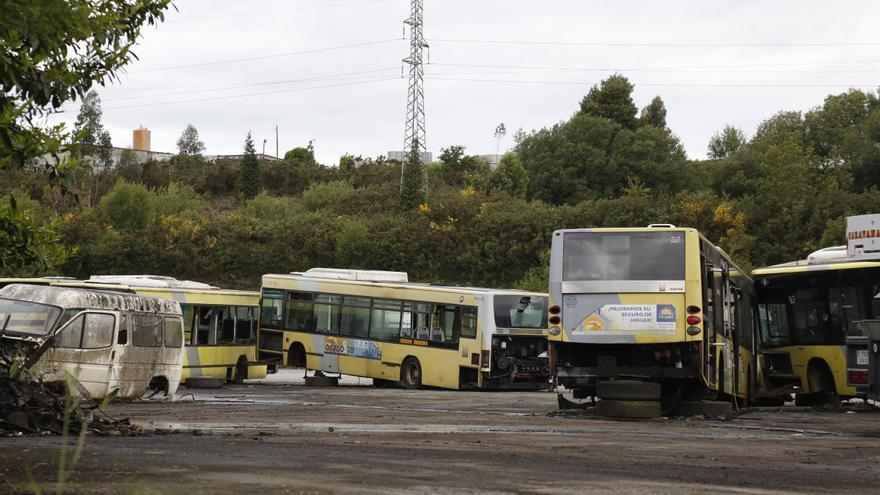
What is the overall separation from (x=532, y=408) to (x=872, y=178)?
2308 inches

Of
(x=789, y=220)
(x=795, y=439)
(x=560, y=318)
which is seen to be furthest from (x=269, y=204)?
(x=795, y=439)

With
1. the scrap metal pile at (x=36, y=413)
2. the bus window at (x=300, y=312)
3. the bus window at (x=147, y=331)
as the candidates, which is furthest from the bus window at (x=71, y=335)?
the bus window at (x=300, y=312)

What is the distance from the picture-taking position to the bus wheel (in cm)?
3525

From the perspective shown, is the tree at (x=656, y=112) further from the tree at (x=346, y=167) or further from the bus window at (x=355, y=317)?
the bus window at (x=355, y=317)

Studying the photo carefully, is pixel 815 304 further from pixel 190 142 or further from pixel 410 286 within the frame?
pixel 190 142

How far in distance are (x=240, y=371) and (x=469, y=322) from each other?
7.20 metres

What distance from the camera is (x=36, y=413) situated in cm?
1473

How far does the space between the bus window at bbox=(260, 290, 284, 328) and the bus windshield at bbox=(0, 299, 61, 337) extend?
50.0 ft

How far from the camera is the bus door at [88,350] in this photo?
2297cm

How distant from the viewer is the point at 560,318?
21.7 m

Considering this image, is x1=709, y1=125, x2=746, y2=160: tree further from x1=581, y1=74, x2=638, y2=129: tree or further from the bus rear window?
the bus rear window

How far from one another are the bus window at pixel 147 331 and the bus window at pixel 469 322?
34.6 ft

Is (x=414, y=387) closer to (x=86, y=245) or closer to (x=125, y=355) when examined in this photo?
(x=125, y=355)

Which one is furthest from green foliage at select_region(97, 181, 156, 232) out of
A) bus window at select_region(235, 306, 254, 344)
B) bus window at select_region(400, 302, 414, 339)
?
bus window at select_region(400, 302, 414, 339)
